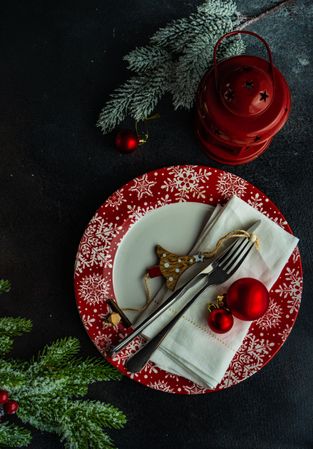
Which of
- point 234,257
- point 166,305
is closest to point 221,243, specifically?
point 234,257

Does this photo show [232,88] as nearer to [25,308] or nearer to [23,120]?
[23,120]

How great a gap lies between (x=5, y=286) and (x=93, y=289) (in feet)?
0.49

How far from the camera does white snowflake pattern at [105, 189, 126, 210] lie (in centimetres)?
93

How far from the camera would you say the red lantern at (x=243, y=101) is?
79 centimetres

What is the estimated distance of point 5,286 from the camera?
92 centimetres

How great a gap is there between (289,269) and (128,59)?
471mm

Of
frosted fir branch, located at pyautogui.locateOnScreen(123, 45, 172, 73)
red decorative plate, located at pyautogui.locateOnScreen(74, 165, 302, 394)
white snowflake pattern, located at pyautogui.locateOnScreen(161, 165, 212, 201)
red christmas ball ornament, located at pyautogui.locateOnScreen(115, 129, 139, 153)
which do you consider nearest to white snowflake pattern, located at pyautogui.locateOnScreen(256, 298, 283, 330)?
red decorative plate, located at pyautogui.locateOnScreen(74, 165, 302, 394)

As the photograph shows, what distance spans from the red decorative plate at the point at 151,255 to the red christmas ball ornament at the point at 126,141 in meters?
0.06

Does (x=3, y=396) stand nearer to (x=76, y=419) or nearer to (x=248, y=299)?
(x=76, y=419)

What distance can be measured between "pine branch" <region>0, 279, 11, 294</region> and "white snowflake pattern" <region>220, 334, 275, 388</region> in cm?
40

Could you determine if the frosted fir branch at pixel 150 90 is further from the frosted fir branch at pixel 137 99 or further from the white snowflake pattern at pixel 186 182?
the white snowflake pattern at pixel 186 182

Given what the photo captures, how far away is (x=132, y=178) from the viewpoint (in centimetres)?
98

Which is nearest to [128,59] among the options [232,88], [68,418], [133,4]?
[133,4]

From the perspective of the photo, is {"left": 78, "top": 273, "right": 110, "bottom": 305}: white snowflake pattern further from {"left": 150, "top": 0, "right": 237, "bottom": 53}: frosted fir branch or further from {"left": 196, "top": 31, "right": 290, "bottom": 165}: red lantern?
{"left": 150, "top": 0, "right": 237, "bottom": 53}: frosted fir branch
